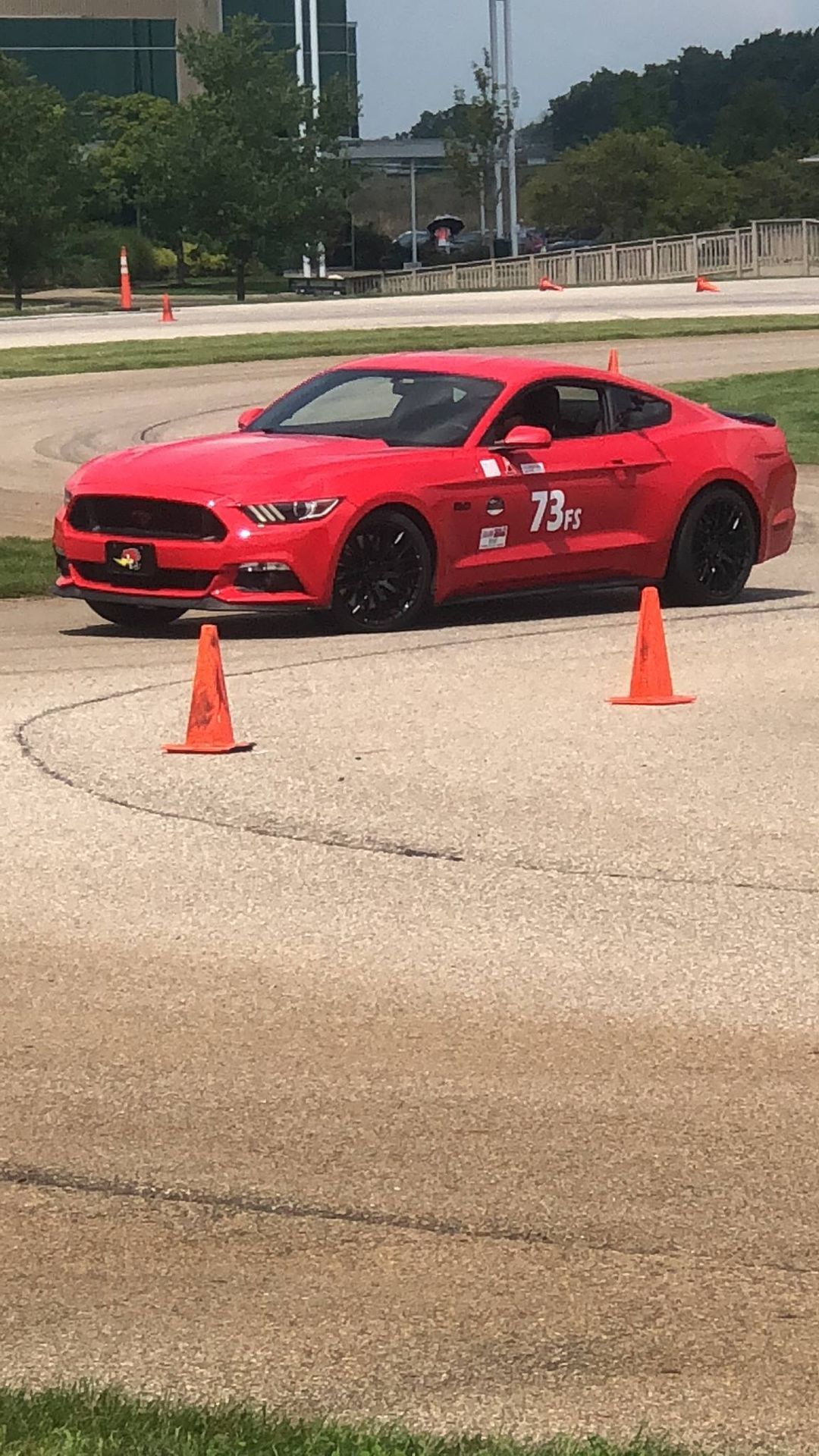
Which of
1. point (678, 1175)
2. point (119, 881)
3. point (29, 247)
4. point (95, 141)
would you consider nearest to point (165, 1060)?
point (678, 1175)

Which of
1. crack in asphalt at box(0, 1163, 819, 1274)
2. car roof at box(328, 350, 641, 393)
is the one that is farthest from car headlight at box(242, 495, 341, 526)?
crack in asphalt at box(0, 1163, 819, 1274)

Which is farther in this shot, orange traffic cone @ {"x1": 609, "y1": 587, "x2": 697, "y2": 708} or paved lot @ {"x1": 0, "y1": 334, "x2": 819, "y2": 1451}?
orange traffic cone @ {"x1": 609, "y1": 587, "x2": 697, "y2": 708}

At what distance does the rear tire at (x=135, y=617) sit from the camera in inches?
538

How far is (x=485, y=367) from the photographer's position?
14055 mm

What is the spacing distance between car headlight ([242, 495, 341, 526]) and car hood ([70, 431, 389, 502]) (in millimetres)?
67

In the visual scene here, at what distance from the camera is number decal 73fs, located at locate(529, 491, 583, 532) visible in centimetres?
1368

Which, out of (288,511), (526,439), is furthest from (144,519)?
(526,439)

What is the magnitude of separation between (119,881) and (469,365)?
714 centimetres

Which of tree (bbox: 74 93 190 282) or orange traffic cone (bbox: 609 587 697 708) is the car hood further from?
tree (bbox: 74 93 190 282)

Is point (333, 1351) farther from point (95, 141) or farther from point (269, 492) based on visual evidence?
point (95, 141)

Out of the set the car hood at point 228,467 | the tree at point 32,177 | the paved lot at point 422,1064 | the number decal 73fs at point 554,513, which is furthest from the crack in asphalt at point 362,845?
the tree at point 32,177

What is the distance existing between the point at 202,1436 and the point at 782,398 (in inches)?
961

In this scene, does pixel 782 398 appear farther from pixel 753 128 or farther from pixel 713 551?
pixel 753 128

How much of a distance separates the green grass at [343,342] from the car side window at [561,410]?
1825cm
